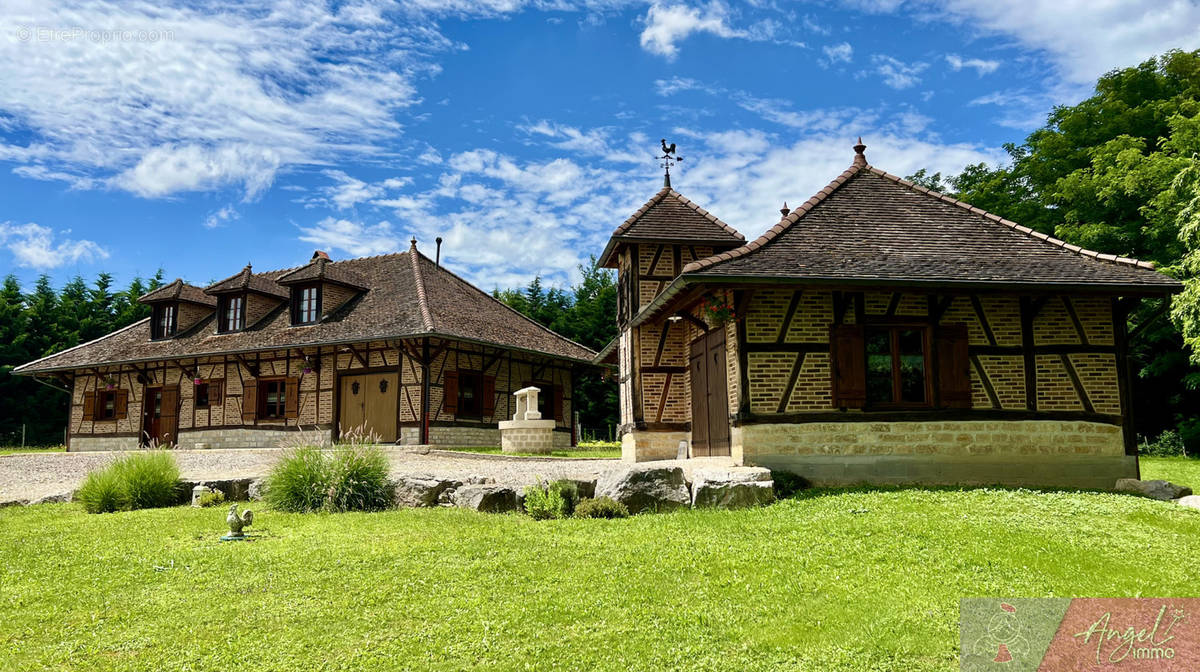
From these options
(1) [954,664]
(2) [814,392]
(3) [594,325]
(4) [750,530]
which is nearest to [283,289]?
(3) [594,325]

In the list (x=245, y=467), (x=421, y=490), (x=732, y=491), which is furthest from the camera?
(x=245, y=467)

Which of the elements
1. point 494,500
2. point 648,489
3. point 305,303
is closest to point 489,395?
point 305,303

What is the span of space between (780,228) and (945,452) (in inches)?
151

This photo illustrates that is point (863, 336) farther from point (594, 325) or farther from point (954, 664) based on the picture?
point (594, 325)

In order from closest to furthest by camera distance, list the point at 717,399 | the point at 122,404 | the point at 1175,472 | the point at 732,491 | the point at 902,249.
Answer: the point at 732,491 < the point at 902,249 < the point at 717,399 < the point at 1175,472 < the point at 122,404

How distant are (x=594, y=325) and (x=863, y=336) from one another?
2504 centimetres

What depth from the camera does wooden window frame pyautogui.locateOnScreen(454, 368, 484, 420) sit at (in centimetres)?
2083

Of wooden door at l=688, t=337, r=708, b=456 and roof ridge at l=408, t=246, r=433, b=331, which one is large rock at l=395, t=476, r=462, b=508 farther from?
roof ridge at l=408, t=246, r=433, b=331

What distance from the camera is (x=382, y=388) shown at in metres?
20.5

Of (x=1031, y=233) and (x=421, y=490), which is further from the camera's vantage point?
(x=1031, y=233)

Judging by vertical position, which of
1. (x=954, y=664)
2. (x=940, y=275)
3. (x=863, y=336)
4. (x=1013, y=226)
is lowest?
(x=954, y=664)

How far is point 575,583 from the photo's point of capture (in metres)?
6.13

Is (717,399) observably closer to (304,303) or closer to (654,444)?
(654,444)

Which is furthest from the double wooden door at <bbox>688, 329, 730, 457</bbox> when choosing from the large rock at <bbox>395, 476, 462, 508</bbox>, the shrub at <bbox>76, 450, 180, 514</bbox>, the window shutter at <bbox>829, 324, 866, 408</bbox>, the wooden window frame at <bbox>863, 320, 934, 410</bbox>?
the shrub at <bbox>76, 450, 180, 514</bbox>
